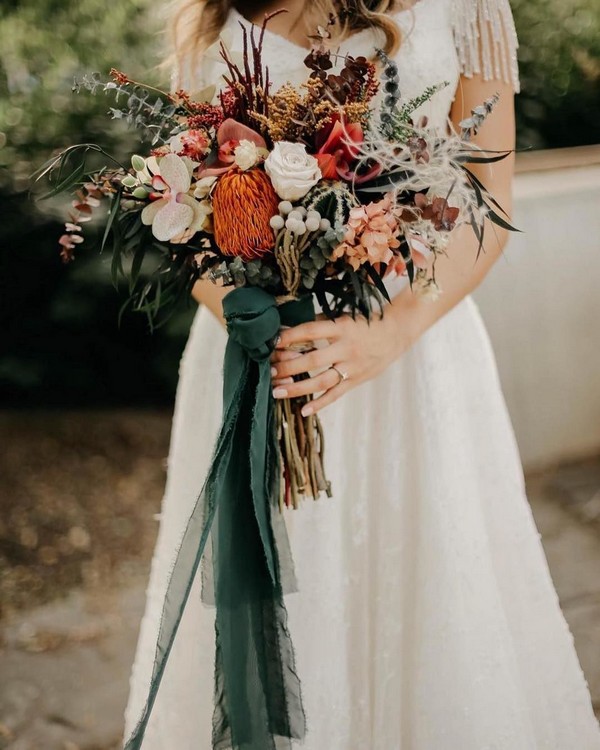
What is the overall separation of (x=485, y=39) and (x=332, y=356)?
624mm

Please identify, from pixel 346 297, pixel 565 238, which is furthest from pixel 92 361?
pixel 346 297

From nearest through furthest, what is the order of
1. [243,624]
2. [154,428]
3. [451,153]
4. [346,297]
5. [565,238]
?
[451,153] < [346,297] < [243,624] < [565,238] < [154,428]

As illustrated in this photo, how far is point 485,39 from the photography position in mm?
1372

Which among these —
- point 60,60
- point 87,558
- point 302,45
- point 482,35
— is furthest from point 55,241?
point 482,35

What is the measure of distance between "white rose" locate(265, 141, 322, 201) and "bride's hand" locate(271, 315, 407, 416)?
0.25 m

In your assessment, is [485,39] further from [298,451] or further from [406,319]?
[298,451]

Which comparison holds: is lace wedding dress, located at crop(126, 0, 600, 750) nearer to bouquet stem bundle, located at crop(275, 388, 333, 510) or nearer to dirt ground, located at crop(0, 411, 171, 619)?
bouquet stem bundle, located at crop(275, 388, 333, 510)

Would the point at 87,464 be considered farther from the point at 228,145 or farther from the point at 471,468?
the point at 228,145

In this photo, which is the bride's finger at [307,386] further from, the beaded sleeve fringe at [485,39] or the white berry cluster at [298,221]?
the beaded sleeve fringe at [485,39]

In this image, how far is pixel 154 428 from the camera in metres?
3.70

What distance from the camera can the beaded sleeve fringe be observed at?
1.37m

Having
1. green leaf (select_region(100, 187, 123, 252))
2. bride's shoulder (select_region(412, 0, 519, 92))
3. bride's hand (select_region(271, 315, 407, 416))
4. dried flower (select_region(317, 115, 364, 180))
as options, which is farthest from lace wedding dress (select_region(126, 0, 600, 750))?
green leaf (select_region(100, 187, 123, 252))

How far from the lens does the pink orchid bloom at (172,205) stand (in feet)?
3.39

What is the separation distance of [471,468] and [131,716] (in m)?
0.85
